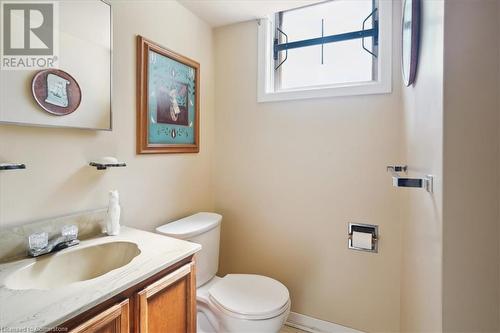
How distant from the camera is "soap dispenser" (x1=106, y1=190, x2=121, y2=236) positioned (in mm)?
1256

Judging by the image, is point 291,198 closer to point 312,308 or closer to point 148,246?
point 312,308

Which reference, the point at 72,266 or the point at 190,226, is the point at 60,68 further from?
the point at 190,226

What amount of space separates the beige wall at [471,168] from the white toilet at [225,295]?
889 millimetres

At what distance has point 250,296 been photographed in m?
1.46

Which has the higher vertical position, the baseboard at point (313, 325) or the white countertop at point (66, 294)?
the white countertop at point (66, 294)

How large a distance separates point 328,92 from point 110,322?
162cm

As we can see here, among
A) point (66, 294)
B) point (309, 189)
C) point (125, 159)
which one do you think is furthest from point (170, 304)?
point (309, 189)

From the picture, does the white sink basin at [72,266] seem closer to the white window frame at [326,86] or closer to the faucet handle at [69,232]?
the faucet handle at [69,232]

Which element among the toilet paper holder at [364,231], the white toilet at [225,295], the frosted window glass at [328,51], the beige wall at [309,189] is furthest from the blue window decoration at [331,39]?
the white toilet at [225,295]

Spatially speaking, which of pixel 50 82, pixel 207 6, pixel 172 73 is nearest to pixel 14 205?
pixel 50 82

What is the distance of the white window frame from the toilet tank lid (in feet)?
3.05

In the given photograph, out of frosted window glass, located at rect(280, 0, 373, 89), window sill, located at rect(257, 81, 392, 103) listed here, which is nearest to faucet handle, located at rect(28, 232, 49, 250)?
window sill, located at rect(257, 81, 392, 103)

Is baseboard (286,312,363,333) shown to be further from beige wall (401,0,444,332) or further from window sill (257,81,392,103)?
window sill (257,81,392,103)

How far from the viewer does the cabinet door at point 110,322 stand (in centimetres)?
73
